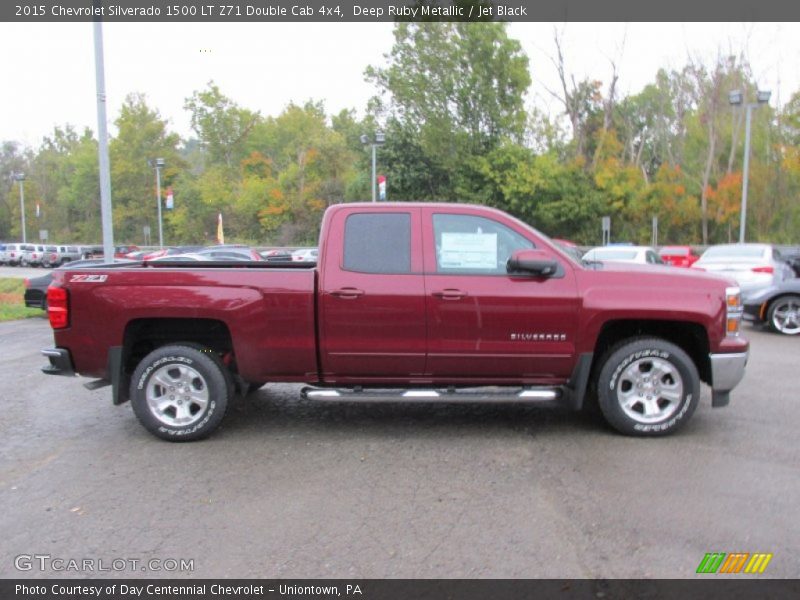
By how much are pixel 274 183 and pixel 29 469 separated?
50342 mm

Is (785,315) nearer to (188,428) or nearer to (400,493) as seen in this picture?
(400,493)

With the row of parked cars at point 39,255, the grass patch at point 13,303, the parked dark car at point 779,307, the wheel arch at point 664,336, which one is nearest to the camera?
the wheel arch at point 664,336

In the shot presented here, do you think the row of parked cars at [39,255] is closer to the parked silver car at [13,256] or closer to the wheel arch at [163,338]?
the parked silver car at [13,256]

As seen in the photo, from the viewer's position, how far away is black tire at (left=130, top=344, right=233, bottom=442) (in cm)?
536

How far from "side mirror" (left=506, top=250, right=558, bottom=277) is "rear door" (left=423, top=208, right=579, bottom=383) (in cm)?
8

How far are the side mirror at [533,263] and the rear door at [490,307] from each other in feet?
0.25

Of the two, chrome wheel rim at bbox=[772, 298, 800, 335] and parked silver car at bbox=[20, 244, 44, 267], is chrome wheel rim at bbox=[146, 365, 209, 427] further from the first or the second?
parked silver car at bbox=[20, 244, 44, 267]

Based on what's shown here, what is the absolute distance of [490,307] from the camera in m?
5.22

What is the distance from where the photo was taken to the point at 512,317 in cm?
523

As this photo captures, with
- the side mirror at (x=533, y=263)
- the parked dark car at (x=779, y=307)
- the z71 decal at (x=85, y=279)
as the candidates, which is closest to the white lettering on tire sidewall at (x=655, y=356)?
the side mirror at (x=533, y=263)

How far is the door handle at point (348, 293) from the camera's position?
17.2ft

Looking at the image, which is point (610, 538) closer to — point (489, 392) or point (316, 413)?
point (489, 392)

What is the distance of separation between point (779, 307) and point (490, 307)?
8.76 metres
